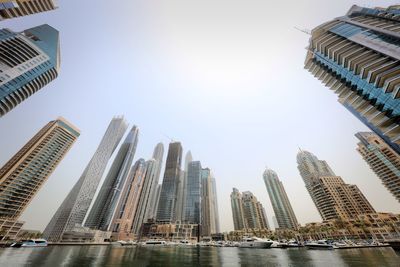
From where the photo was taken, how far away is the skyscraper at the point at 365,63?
42031 millimetres

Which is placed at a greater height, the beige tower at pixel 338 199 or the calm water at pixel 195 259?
the beige tower at pixel 338 199

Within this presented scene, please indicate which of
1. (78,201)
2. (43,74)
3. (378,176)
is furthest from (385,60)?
(78,201)

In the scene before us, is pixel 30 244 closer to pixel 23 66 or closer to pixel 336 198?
pixel 23 66

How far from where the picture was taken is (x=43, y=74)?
84125 millimetres

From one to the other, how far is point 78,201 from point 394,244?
270654 mm

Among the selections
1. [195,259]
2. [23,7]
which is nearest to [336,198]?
[195,259]

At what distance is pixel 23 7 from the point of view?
52281 millimetres

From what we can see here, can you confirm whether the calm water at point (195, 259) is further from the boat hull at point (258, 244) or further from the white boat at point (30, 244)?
the white boat at point (30, 244)

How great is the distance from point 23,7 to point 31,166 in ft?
406

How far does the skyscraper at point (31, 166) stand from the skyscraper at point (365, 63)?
7377 inches

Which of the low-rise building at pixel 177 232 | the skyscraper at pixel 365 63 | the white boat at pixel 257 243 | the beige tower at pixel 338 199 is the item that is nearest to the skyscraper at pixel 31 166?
the low-rise building at pixel 177 232

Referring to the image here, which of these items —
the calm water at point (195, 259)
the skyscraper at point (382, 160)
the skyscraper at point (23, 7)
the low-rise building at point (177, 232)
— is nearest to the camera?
the calm water at point (195, 259)

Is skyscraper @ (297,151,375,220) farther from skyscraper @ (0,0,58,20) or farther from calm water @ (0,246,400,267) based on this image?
skyscraper @ (0,0,58,20)

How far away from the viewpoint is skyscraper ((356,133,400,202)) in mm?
104688
